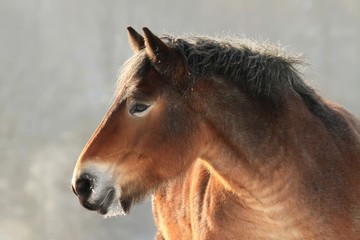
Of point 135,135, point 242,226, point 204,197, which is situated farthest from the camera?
point 204,197

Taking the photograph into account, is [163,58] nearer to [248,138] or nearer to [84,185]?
[248,138]

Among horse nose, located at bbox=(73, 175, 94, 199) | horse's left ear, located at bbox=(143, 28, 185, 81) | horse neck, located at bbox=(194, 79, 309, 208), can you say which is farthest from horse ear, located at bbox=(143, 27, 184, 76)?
horse nose, located at bbox=(73, 175, 94, 199)

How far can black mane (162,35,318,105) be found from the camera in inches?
205

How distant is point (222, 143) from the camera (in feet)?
17.0

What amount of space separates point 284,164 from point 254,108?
0.57 m

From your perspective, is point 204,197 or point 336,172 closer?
point 336,172

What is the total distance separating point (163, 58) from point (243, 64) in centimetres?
75

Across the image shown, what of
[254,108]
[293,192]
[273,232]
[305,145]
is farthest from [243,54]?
[273,232]

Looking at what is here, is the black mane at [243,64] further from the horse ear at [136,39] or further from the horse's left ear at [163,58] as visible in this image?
the horse ear at [136,39]

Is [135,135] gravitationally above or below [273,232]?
above

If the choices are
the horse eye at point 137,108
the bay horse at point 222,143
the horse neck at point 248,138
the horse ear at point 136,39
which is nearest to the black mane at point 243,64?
the bay horse at point 222,143

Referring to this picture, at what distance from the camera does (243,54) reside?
534cm

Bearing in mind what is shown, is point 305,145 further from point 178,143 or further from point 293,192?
point 178,143

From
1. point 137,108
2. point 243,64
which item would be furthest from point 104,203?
point 243,64
